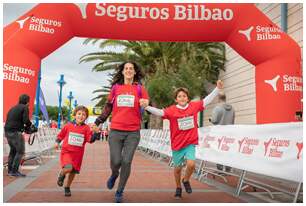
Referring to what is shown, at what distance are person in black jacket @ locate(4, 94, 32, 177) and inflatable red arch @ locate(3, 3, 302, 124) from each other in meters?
1.30

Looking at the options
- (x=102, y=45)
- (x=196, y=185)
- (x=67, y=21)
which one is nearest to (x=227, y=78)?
(x=102, y=45)

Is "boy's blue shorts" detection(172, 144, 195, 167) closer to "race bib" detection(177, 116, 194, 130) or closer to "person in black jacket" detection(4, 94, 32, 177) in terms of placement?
"race bib" detection(177, 116, 194, 130)

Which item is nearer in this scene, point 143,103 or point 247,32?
point 143,103

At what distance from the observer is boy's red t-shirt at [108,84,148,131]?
595 cm

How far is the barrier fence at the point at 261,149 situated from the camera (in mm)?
5535

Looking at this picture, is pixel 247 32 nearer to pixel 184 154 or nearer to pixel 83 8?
pixel 83 8

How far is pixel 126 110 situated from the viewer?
597 cm

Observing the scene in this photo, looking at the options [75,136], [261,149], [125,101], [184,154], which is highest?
[125,101]

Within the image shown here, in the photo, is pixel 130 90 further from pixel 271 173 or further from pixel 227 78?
pixel 227 78

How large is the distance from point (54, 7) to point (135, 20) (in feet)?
6.66

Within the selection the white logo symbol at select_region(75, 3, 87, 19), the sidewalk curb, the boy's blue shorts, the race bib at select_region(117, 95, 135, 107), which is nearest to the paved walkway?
the sidewalk curb

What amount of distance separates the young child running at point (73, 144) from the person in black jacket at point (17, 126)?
2880mm

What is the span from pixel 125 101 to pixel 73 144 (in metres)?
1.16

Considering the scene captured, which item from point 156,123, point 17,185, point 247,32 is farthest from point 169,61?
point 17,185
